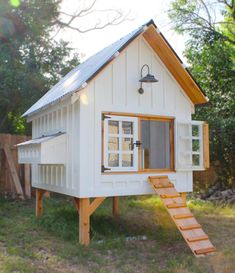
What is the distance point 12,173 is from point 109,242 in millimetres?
5480

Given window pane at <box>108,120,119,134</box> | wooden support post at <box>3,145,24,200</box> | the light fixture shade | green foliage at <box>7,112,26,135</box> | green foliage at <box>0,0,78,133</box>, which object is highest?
green foliage at <box>0,0,78,133</box>

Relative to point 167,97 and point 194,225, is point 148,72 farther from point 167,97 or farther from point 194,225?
point 194,225

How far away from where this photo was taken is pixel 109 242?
6844 millimetres

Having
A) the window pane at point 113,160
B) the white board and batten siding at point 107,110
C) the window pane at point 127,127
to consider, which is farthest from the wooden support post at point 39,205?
the window pane at point 127,127

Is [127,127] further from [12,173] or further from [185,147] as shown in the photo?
[12,173]

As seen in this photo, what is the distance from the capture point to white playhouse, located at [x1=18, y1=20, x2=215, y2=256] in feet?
22.3

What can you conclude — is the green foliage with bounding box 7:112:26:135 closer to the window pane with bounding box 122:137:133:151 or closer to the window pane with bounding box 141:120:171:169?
the window pane with bounding box 141:120:171:169

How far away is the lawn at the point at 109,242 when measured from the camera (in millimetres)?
5535

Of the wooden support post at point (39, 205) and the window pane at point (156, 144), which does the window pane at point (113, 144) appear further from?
the wooden support post at point (39, 205)

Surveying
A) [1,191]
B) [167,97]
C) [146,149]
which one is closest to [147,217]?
[146,149]

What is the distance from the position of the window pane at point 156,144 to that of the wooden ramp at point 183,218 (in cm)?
121

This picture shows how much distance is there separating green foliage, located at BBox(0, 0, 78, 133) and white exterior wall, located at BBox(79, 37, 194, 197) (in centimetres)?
577

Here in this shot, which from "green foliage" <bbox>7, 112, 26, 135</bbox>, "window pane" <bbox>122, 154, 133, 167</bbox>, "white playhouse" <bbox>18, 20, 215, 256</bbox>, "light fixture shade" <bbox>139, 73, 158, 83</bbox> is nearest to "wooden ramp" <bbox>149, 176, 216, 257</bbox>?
"white playhouse" <bbox>18, 20, 215, 256</bbox>

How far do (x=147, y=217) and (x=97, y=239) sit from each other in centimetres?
256
